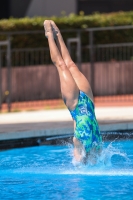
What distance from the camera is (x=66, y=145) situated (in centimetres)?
934

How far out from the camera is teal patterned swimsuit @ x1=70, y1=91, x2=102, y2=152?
7078 mm

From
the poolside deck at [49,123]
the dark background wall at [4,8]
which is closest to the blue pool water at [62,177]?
the poolside deck at [49,123]

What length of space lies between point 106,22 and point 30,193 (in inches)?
508

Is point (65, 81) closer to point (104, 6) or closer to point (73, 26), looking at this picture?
point (73, 26)

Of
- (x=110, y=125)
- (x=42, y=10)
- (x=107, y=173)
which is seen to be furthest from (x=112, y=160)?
(x=42, y=10)

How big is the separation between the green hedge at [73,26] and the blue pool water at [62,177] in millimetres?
8917

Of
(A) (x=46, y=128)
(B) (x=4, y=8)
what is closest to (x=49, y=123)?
(A) (x=46, y=128)

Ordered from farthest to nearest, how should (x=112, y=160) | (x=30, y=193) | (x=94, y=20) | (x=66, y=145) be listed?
(x=94, y=20) < (x=66, y=145) < (x=112, y=160) < (x=30, y=193)

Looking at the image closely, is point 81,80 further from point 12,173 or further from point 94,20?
point 94,20

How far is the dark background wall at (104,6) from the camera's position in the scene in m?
23.0

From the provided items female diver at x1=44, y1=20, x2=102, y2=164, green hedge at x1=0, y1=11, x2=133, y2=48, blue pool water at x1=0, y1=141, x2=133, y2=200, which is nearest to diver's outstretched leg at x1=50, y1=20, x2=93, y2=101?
female diver at x1=44, y1=20, x2=102, y2=164

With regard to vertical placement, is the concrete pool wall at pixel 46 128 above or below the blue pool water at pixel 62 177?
below

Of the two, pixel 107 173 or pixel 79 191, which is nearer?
pixel 79 191

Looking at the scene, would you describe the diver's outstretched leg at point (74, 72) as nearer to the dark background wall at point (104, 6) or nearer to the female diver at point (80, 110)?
A: the female diver at point (80, 110)
